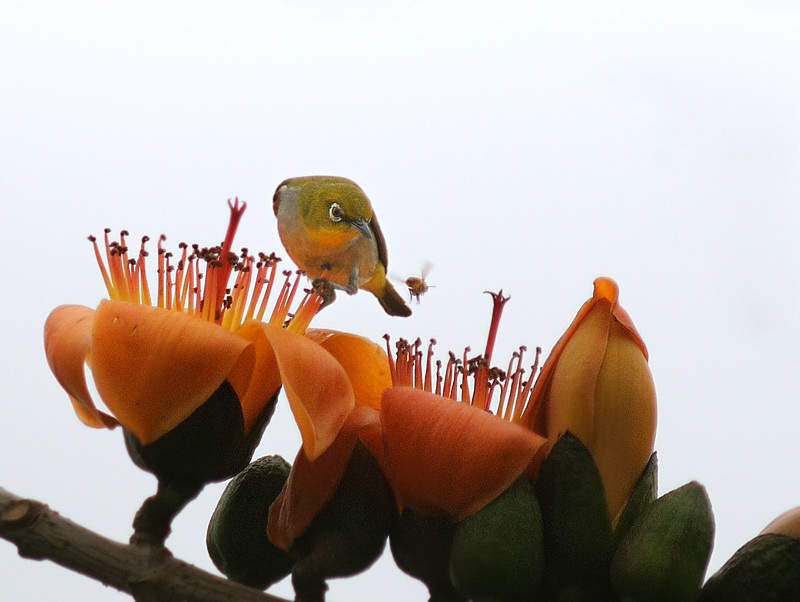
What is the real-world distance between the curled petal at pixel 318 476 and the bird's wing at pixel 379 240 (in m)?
0.17

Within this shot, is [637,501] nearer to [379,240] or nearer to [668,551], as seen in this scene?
[668,551]

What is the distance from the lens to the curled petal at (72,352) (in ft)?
2.09

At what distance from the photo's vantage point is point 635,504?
Answer: 625 mm

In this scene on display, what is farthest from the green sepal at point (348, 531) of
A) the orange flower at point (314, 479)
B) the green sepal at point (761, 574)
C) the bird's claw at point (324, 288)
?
the green sepal at point (761, 574)

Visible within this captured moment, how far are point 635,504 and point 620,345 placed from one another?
0.11m

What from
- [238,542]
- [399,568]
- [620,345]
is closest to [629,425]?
[620,345]

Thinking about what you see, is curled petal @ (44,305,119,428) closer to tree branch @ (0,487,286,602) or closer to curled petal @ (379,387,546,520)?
tree branch @ (0,487,286,602)

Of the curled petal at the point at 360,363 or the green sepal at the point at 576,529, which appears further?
the curled petal at the point at 360,363

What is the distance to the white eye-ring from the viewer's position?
0.74 metres

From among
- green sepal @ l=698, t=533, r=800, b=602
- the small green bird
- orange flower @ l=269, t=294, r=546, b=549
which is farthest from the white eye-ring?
green sepal @ l=698, t=533, r=800, b=602

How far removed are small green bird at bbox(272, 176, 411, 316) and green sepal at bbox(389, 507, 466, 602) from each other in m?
0.20

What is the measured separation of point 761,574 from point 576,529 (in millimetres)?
116

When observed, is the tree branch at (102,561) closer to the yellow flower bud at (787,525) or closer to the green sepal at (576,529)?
the green sepal at (576,529)

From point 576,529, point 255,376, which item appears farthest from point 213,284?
point 576,529
